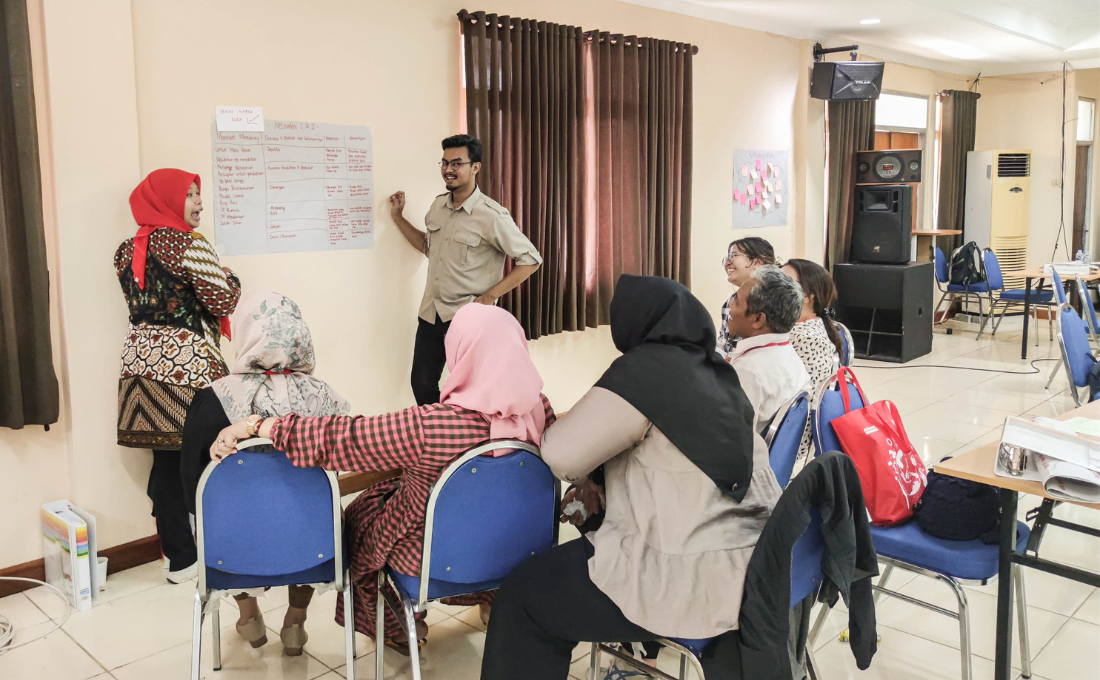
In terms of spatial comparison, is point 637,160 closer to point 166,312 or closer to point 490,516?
point 166,312

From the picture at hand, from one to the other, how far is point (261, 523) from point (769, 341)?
58.7 inches

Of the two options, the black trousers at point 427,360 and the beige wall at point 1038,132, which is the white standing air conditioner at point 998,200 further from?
the black trousers at point 427,360

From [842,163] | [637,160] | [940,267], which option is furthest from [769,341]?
[940,267]

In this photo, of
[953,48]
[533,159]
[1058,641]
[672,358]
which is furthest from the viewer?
[953,48]

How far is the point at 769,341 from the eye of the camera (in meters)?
2.55

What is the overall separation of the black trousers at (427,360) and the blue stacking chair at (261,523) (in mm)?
1906

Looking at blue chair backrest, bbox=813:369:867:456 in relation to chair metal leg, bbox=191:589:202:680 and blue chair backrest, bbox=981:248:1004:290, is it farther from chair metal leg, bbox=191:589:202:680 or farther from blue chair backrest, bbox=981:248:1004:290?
blue chair backrest, bbox=981:248:1004:290

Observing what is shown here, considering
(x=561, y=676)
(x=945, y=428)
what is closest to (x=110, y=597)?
(x=561, y=676)

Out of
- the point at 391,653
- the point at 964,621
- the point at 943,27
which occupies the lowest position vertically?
the point at 391,653

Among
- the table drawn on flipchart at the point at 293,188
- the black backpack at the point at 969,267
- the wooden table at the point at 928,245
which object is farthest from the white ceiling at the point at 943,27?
the table drawn on flipchart at the point at 293,188

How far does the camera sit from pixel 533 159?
4.46 m

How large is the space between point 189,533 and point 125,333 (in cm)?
76

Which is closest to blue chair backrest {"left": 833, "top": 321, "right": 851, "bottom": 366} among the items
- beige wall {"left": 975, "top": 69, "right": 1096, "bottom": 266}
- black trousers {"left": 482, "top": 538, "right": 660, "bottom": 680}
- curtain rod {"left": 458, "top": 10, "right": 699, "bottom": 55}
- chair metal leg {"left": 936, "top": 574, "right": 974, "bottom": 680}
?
chair metal leg {"left": 936, "top": 574, "right": 974, "bottom": 680}

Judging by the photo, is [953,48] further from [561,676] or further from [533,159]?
[561,676]
